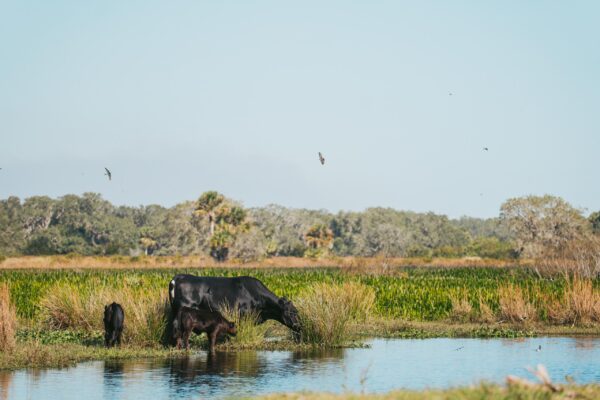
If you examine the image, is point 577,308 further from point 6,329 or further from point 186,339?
point 6,329

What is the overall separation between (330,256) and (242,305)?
72971 millimetres

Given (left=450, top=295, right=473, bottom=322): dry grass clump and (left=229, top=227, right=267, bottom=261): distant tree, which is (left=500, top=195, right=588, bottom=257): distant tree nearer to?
(left=229, top=227, right=267, bottom=261): distant tree

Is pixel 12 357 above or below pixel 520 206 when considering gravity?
below

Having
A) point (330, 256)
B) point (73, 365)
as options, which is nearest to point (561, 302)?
point (73, 365)

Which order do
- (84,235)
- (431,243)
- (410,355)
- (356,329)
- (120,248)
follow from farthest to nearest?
1. (431,243)
2. (84,235)
3. (120,248)
4. (356,329)
5. (410,355)

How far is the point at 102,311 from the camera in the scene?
23.2 metres

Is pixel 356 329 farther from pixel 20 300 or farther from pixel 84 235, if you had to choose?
pixel 84 235

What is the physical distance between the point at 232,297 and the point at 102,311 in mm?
3683

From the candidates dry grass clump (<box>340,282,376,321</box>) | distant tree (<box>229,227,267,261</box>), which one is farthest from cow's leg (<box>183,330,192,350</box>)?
distant tree (<box>229,227,267,261</box>)

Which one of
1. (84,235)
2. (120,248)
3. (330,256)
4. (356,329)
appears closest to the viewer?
(356,329)

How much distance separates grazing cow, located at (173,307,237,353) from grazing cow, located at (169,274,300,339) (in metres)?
1.02

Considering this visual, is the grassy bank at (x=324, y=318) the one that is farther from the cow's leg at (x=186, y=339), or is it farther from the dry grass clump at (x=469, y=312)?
the cow's leg at (x=186, y=339)

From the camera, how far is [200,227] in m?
113

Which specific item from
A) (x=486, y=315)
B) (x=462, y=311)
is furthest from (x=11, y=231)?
(x=486, y=315)
